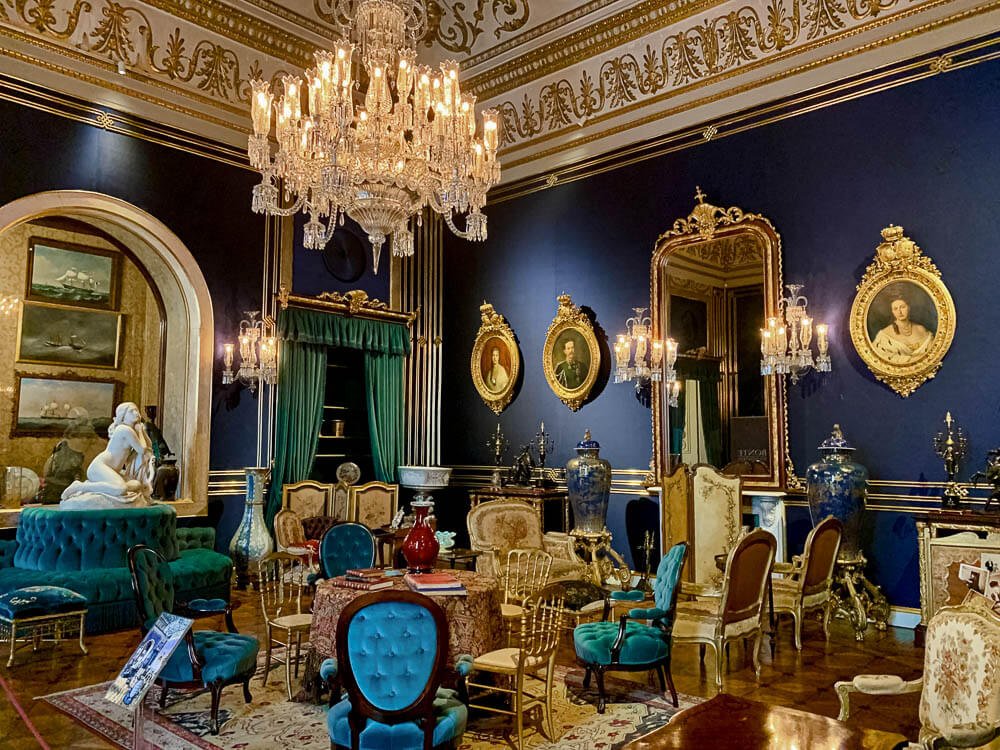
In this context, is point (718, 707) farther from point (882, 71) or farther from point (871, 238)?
point (882, 71)

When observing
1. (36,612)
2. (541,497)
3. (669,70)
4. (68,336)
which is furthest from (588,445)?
(68,336)

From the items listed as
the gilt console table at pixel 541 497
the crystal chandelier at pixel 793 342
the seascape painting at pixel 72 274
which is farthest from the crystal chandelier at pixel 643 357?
the seascape painting at pixel 72 274

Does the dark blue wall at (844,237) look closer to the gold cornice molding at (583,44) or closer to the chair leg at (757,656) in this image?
the gold cornice molding at (583,44)

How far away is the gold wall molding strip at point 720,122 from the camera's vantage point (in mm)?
6625

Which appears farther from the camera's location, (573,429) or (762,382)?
(573,429)

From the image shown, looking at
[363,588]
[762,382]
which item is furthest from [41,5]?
[762,382]

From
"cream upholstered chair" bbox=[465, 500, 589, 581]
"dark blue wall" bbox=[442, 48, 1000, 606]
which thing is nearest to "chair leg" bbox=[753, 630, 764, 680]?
"dark blue wall" bbox=[442, 48, 1000, 606]

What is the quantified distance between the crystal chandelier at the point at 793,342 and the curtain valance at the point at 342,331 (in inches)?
191

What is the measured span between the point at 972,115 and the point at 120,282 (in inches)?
383

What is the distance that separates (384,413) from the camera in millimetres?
10180

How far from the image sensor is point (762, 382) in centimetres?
745

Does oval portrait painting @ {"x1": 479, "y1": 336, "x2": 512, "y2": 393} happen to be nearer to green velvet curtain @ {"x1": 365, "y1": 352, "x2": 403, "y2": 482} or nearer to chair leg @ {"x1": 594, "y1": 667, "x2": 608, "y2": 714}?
green velvet curtain @ {"x1": 365, "y1": 352, "x2": 403, "y2": 482}

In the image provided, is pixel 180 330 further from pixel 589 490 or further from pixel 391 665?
pixel 391 665

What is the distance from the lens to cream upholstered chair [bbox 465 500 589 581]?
734cm
